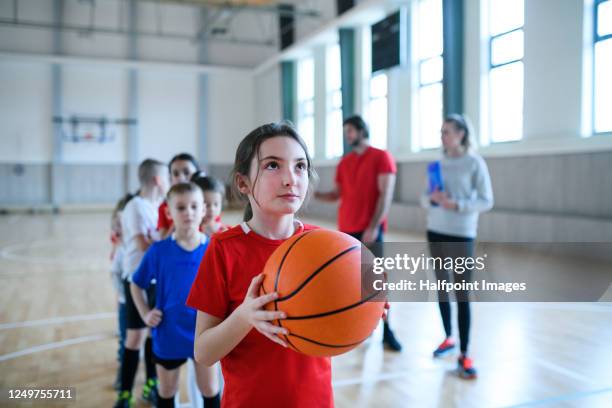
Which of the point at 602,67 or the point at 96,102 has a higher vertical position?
the point at 96,102

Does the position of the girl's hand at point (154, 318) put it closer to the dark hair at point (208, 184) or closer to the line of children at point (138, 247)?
the line of children at point (138, 247)

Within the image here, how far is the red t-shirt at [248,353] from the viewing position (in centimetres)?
120

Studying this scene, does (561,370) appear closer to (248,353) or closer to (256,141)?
(248,353)

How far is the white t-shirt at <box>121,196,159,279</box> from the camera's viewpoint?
105 inches

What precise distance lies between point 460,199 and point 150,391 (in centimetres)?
225

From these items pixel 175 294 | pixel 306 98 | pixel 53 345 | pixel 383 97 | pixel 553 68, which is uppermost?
pixel 306 98

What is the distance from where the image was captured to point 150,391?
2.74m

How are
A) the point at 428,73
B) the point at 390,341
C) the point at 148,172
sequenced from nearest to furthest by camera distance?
the point at 148,172 < the point at 390,341 < the point at 428,73

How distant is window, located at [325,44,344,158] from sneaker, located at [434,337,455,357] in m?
10.9

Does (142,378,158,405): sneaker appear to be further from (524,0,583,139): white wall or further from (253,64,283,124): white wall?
(253,64,283,124): white wall

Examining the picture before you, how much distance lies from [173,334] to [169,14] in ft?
59.3

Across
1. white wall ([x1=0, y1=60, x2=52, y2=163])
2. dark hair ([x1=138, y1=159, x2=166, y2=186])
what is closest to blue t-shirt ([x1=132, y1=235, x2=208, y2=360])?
dark hair ([x1=138, y1=159, x2=166, y2=186])

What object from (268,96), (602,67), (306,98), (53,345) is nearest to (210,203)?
(53,345)

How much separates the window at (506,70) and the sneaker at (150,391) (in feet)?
24.9
